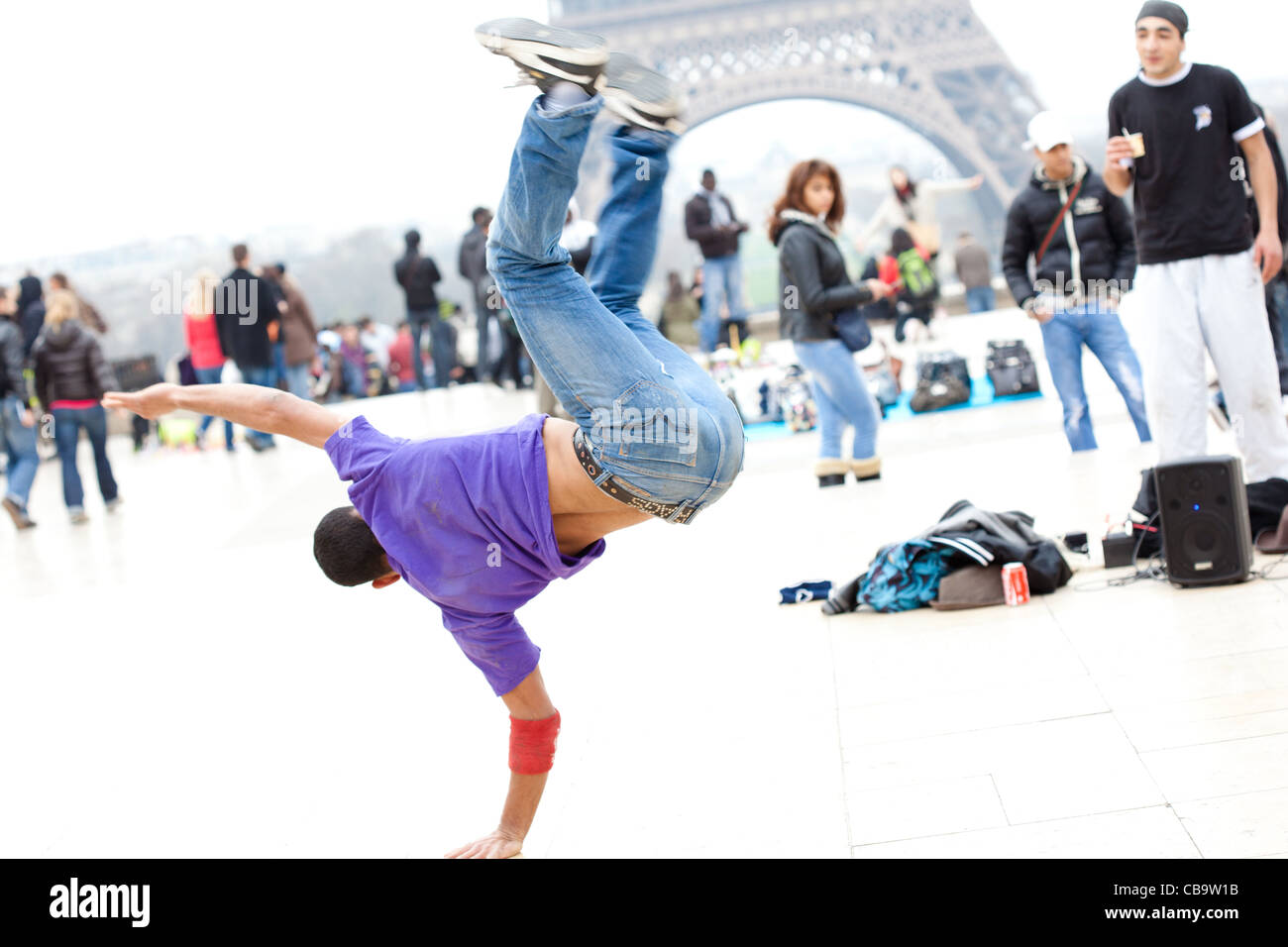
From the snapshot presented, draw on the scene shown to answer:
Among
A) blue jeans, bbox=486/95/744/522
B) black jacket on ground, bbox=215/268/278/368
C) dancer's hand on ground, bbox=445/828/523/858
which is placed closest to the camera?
blue jeans, bbox=486/95/744/522

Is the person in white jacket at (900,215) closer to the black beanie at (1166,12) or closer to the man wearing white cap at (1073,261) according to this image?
the man wearing white cap at (1073,261)

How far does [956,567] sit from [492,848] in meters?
2.54

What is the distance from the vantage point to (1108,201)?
718 centimetres

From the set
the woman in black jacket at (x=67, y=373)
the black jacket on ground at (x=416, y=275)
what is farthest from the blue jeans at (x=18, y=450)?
the black jacket on ground at (x=416, y=275)

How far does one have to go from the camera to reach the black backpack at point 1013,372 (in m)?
10.6

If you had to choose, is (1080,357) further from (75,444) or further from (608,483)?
(75,444)

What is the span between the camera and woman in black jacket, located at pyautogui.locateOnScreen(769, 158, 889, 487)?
7082mm

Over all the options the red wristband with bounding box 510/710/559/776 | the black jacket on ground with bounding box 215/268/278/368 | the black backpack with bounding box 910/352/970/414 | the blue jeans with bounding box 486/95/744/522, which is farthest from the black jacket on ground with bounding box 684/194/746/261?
the red wristband with bounding box 510/710/559/776

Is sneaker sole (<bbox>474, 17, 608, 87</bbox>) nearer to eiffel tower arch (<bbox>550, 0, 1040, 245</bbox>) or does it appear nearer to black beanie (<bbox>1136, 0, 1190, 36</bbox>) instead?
black beanie (<bbox>1136, 0, 1190, 36</bbox>)

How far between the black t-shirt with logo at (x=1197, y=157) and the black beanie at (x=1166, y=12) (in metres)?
0.22
